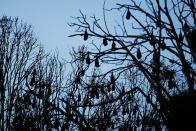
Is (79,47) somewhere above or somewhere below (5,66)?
above

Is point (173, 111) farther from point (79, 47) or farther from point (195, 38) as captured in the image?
point (79, 47)

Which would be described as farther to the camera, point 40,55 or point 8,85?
point 40,55

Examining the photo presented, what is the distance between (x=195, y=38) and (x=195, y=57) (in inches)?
15.0

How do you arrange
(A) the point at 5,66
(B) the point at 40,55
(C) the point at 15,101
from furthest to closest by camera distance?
(B) the point at 40,55
(A) the point at 5,66
(C) the point at 15,101

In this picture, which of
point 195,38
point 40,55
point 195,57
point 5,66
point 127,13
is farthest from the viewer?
point 40,55

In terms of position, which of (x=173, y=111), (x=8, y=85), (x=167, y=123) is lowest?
(x=167, y=123)

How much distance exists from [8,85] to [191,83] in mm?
7241

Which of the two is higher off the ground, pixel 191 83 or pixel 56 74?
pixel 56 74

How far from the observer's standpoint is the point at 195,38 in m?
2.79

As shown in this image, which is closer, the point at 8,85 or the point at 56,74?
the point at 8,85

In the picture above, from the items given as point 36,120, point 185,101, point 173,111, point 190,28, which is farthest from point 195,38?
point 36,120

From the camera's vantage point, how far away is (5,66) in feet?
25.5

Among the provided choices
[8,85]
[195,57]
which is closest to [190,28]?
[195,57]

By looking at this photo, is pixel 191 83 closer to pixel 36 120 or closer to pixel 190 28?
pixel 190 28
